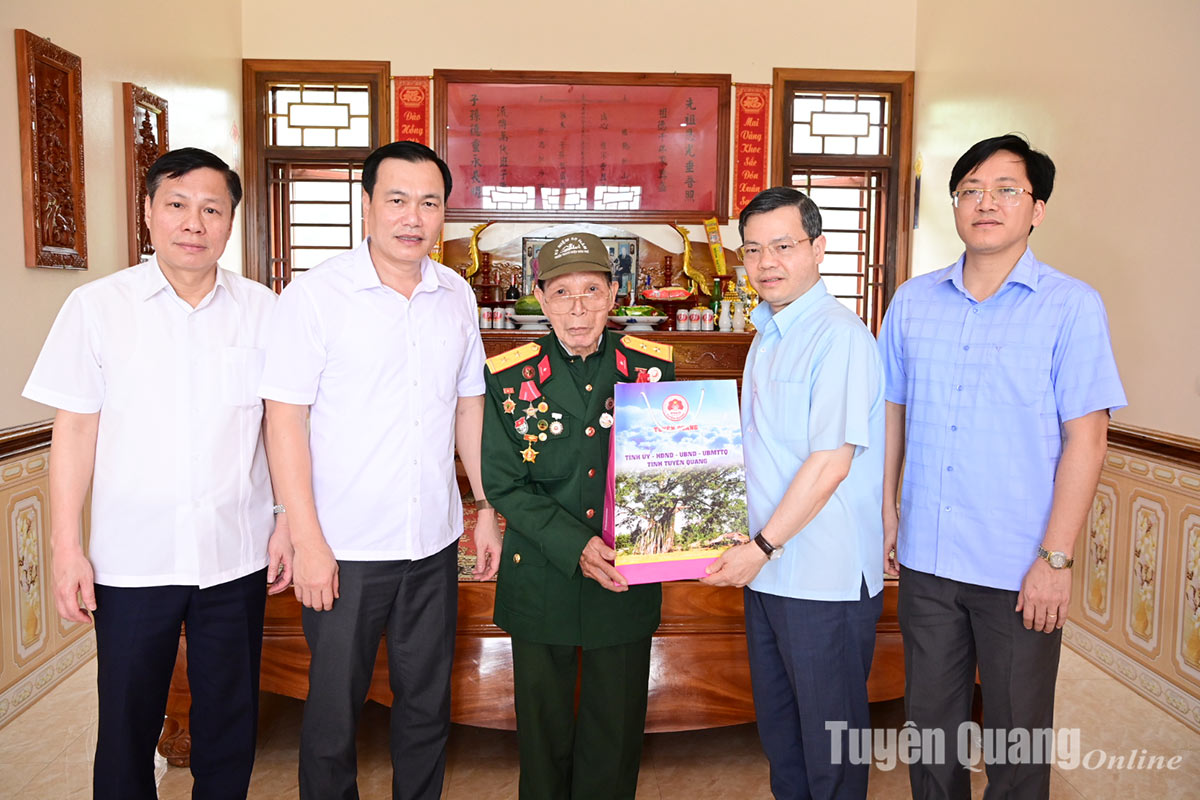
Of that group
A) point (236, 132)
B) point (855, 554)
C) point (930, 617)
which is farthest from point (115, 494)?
point (236, 132)

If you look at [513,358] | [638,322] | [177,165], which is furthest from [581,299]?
[638,322]

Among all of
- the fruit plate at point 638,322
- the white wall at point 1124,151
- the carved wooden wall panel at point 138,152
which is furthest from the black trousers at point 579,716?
the fruit plate at point 638,322

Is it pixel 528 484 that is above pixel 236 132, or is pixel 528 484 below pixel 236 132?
below

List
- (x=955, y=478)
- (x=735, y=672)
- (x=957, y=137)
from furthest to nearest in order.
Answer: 1. (x=957, y=137)
2. (x=735, y=672)
3. (x=955, y=478)

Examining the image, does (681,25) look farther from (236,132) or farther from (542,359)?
(542,359)

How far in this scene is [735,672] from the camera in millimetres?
2295

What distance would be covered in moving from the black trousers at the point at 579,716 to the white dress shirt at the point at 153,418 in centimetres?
67

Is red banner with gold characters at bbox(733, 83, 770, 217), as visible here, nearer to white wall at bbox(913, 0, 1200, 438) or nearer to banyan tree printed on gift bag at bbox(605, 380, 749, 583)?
white wall at bbox(913, 0, 1200, 438)

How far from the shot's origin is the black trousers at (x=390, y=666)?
176 centimetres

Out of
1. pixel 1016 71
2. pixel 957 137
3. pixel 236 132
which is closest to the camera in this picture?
pixel 1016 71

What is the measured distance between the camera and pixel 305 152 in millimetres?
5230

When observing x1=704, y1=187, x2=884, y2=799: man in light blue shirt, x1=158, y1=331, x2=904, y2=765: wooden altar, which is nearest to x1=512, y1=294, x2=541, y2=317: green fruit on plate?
x1=158, y1=331, x2=904, y2=765: wooden altar

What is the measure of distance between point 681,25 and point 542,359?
13.4 ft

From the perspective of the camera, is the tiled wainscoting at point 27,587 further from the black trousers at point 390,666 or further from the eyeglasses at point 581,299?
the eyeglasses at point 581,299
